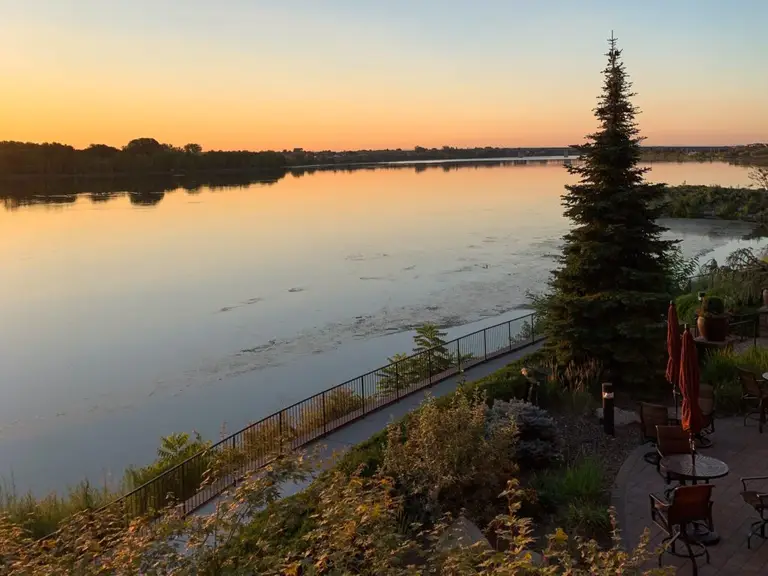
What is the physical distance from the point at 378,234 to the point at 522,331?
101ft

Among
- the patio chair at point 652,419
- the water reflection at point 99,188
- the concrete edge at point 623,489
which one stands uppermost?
the water reflection at point 99,188

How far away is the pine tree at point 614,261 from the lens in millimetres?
14055

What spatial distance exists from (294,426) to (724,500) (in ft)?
30.2

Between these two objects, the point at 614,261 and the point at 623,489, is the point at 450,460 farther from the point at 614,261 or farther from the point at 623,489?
the point at 614,261

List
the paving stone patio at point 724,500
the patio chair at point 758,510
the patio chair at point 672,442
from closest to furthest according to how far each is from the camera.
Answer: the paving stone patio at point 724,500 < the patio chair at point 758,510 < the patio chair at point 672,442

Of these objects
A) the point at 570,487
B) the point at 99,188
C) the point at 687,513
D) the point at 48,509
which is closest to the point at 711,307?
the point at 570,487

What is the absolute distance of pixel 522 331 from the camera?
77.9 feet

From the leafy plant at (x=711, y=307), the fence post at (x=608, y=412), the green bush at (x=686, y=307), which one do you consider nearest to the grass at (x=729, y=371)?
the leafy plant at (x=711, y=307)

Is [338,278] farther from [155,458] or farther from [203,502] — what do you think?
[203,502]

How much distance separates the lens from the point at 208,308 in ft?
97.0

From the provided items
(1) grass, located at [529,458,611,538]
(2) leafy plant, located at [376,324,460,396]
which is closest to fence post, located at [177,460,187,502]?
(2) leafy plant, located at [376,324,460,396]

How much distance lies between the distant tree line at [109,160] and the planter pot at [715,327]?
133883mm

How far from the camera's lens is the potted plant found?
13.8 m

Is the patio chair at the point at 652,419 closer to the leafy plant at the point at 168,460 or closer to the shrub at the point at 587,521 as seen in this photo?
the shrub at the point at 587,521
